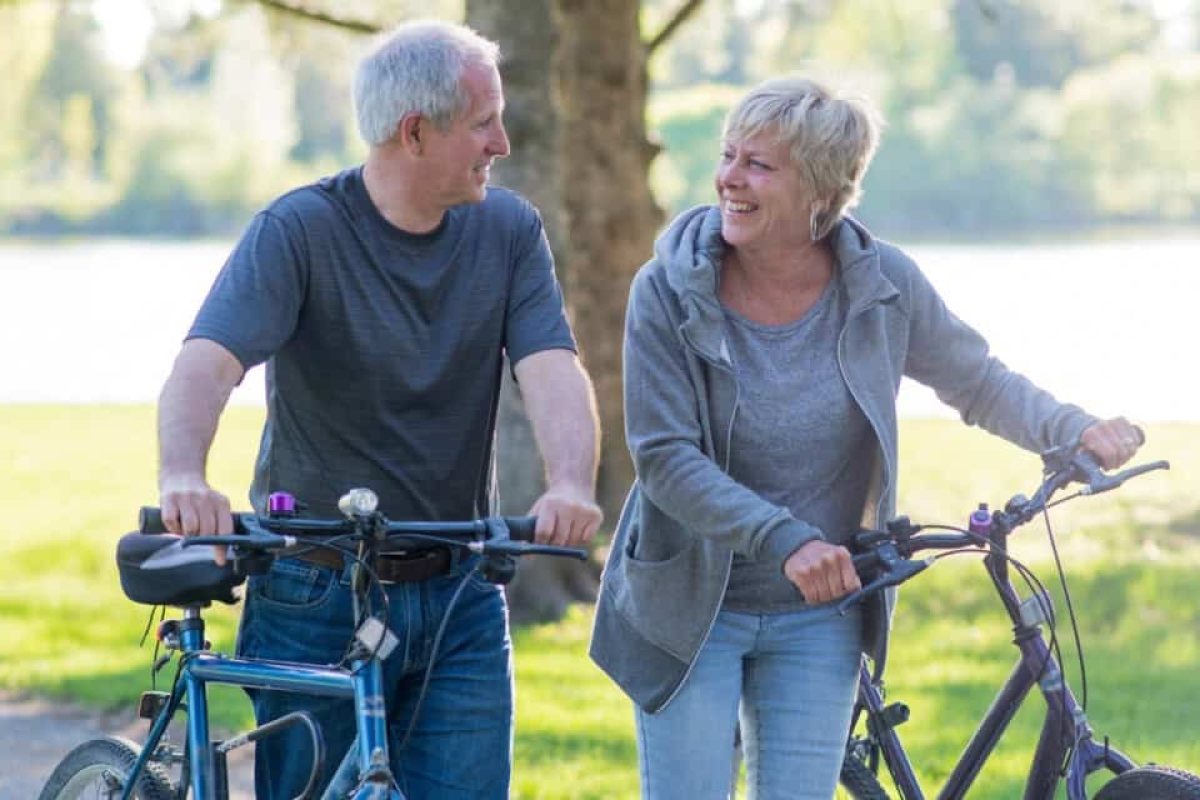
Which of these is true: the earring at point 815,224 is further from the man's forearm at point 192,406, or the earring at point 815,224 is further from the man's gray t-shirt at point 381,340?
the man's forearm at point 192,406

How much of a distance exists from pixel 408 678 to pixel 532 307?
77cm

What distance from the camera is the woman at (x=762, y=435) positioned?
388 centimetres

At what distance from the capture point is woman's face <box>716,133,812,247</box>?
12.7 feet

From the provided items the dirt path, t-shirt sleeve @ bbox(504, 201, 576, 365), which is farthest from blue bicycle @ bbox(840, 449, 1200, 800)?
the dirt path

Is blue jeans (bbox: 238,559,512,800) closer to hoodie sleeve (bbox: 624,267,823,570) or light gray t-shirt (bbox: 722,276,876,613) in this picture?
hoodie sleeve (bbox: 624,267,823,570)

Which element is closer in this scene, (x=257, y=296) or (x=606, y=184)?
(x=257, y=296)

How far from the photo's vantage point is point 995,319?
29.7 metres

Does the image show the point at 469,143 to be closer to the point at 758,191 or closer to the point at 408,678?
the point at 758,191

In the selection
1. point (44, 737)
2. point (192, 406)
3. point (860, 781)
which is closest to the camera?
point (192, 406)

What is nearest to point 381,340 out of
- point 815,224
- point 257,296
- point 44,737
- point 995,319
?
point 257,296

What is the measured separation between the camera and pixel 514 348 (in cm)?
416

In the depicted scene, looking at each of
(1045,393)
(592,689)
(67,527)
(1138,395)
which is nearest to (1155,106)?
(1138,395)

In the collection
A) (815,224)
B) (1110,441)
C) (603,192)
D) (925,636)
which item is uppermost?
(603,192)

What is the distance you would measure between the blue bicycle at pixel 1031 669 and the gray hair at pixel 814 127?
0.64 metres
